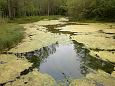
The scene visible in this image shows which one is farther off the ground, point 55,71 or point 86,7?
point 86,7

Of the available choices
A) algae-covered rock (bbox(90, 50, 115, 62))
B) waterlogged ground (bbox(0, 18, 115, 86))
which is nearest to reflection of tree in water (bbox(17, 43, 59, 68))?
waterlogged ground (bbox(0, 18, 115, 86))

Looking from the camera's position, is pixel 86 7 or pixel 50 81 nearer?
pixel 50 81

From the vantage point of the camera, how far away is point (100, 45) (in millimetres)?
12523

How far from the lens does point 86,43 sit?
1323 centimetres

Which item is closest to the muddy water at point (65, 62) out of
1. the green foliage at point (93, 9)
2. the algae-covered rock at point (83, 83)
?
the algae-covered rock at point (83, 83)

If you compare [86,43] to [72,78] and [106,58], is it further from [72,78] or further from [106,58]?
[72,78]

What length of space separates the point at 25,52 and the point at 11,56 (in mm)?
1084

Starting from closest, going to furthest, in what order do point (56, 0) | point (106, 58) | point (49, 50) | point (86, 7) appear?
point (106, 58) < point (49, 50) < point (86, 7) < point (56, 0)

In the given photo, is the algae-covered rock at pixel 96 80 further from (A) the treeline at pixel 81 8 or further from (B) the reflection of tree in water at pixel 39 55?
(A) the treeline at pixel 81 8

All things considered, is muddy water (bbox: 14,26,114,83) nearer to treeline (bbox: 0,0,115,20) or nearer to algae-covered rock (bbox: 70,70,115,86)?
algae-covered rock (bbox: 70,70,115,86)

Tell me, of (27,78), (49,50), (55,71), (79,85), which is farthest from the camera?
(49,50)

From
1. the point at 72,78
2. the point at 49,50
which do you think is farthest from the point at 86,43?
the point at 72,78

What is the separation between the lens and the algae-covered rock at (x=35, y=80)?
689 centimetres

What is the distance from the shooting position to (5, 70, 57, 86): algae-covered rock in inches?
271
